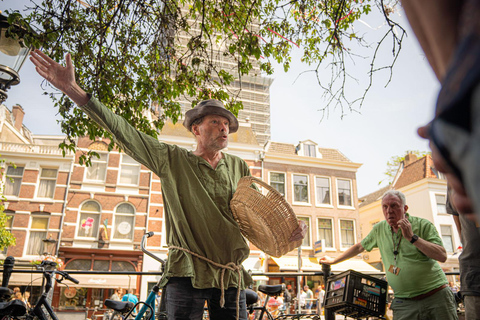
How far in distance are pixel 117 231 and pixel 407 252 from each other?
691 inches

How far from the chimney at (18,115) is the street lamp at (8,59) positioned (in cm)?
2638

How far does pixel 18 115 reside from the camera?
26500 millimetres

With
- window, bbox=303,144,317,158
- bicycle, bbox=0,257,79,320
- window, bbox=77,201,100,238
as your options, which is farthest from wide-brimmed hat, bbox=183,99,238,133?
window, bbox=303,144,317,158

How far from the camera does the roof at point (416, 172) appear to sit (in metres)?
24.1

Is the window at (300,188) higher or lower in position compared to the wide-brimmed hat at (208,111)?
higher

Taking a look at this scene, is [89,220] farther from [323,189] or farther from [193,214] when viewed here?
[193,214]

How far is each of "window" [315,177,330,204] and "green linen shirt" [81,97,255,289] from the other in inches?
794

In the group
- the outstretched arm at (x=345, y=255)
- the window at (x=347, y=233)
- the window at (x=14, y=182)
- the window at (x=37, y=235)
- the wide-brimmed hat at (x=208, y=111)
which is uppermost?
the window at (x=14, y=182)

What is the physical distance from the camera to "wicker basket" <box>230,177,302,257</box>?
195cm

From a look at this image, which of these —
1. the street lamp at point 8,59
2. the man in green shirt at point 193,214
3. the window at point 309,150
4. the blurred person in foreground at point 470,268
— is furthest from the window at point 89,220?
the blurred person in foreground at point 470,268

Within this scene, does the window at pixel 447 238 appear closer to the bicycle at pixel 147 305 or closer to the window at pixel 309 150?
the window at pixel 309 150

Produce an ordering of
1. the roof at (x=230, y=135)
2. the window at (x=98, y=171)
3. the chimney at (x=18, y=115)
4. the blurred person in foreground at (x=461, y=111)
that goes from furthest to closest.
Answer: the chimney at (x=18, y=115)
the roof at (x=230, y=135)
the window at (x=98, y=171)
the blurred person in foreground at (x=461, y=111)

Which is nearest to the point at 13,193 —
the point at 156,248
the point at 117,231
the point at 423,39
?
the point at 117,231

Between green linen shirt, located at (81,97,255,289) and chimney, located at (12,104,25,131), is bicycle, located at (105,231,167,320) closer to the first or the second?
green linen shirt, located at (81,97,255,289)
